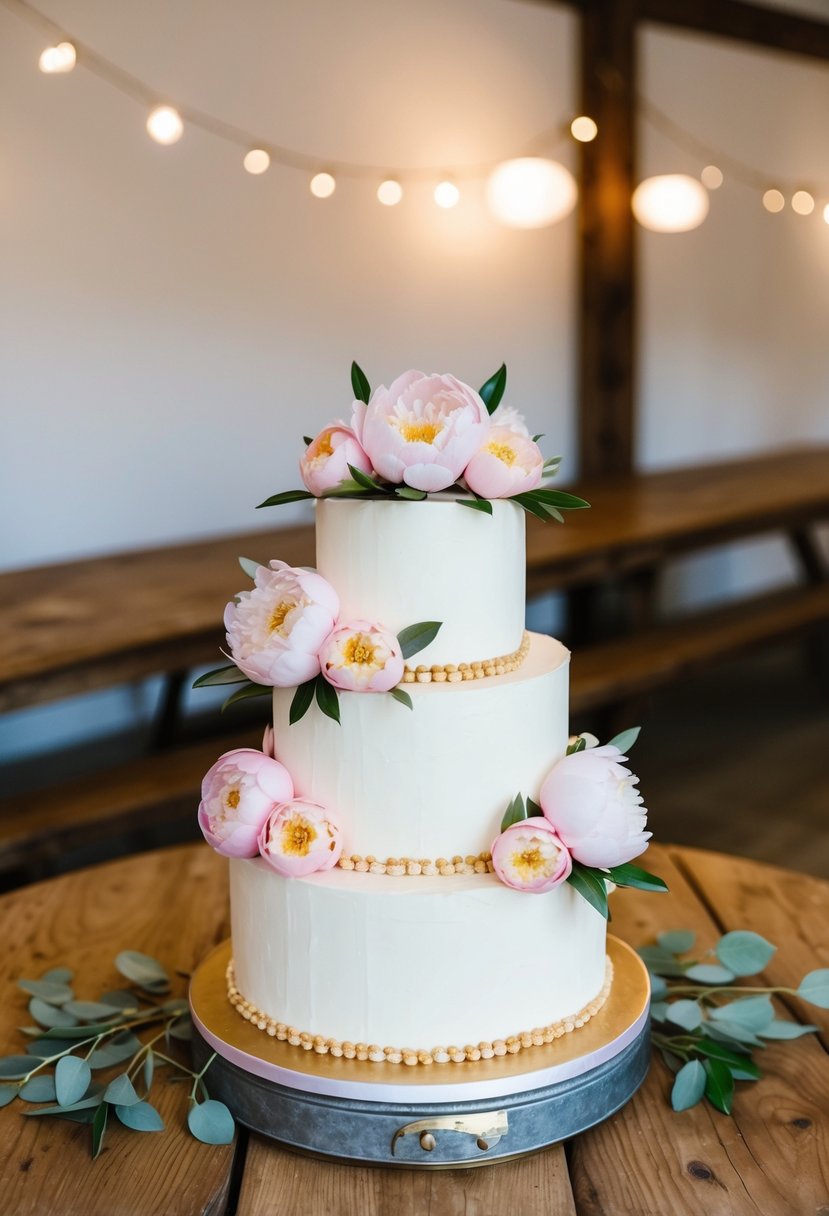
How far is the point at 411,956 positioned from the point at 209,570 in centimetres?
206

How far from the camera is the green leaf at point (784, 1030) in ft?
3.92

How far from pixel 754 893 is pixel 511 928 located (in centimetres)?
63

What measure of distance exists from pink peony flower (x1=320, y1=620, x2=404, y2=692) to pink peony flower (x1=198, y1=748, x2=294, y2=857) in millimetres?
116

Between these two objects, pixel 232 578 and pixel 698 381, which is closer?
pixel 232 578

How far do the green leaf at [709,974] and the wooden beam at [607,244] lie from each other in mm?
3638

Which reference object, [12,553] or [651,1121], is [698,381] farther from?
[651,1121]

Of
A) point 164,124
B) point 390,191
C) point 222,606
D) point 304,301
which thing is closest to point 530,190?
point 390,191

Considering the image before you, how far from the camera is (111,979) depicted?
53.0 inches

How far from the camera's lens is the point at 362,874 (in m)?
1.05

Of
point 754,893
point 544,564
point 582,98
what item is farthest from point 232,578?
point 582,98

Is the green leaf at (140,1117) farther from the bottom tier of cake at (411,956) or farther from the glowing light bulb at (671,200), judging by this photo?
the glowing light bulb at (671,200)

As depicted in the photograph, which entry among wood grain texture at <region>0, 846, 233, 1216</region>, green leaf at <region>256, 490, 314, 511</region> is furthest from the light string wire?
green leaf at <region>256, 490, 314, 511</region>

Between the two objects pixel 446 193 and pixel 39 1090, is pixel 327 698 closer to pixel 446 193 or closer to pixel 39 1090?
pixel 39 1090

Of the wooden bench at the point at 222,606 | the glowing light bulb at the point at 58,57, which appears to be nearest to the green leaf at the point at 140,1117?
the wooden bench at the point at 222,606
